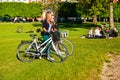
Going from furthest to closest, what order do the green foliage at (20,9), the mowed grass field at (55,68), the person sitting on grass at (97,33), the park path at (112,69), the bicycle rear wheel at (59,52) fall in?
the green foliage at (20,9) < the person sitting on grass at (97,33) < the bicycle rear wheel at (59,52) < the park path at (112,69) < the mowed grass field at (55,68)

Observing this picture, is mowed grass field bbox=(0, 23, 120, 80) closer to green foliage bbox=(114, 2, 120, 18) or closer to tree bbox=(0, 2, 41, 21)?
green foliage bbox=(114, 2, 120, 18)

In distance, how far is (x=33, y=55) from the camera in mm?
16656

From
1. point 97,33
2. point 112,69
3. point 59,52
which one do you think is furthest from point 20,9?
point 112,69

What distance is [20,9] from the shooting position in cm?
10644

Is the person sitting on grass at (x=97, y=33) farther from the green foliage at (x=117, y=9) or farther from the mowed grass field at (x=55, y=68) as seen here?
the green foliage at (x=117, y=9)

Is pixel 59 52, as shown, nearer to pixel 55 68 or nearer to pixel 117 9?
pixel 55 68

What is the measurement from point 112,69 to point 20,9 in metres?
91.8

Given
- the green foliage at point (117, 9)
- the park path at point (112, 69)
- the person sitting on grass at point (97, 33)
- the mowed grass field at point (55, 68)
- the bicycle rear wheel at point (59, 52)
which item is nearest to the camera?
the mowed grass field at point (55, 68)

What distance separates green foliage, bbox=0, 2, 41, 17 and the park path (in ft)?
287

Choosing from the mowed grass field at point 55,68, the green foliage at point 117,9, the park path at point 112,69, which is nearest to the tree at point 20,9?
the green foliage at point 117,9

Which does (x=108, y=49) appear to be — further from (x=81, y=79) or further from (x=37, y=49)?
(x=81, y=79)

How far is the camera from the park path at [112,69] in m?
14.5

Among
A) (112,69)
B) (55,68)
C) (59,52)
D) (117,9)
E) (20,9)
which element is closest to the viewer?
(55,68)

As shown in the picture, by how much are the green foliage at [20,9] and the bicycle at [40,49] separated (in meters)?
89.6
